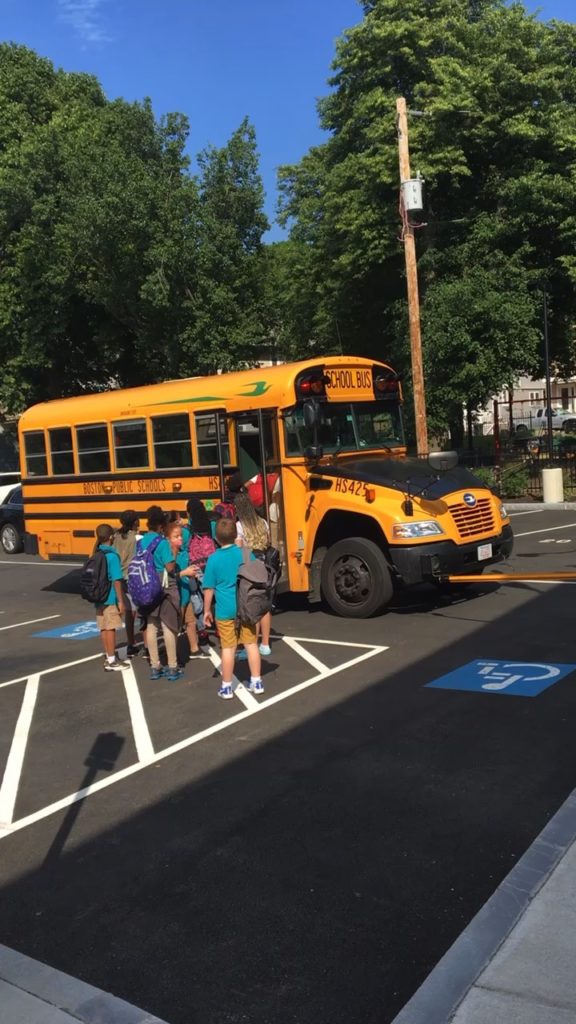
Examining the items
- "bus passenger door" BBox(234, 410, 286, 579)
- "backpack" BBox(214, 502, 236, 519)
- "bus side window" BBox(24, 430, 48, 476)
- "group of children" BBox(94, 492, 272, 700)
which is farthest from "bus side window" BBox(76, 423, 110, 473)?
"backpack" BBox(214, 502, 236, 519)

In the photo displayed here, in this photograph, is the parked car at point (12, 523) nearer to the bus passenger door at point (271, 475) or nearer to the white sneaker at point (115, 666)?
the bus passenger door at point (271, 475)

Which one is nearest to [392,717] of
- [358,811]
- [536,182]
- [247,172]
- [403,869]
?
[358,811]

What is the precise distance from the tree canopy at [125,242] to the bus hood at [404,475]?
16586 mm

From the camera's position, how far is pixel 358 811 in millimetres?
4605

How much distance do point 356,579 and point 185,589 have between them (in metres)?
2.20

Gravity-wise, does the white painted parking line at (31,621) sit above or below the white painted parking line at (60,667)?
above

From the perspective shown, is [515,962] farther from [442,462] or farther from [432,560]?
[442,462]

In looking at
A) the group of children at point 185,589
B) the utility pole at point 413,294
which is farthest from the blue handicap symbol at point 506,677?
the utility pole at point 413,294

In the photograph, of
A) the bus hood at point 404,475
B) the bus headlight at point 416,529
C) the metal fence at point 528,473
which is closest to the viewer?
the bus headlight at point 416,529

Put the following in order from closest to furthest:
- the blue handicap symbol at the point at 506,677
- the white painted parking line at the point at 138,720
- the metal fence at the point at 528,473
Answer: the white painted parking line at the point at 138,720
the blue handicap symbol at the point at 506,677
the metal fence at the point at 528,473

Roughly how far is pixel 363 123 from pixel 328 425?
17.6m

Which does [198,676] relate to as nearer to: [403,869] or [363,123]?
[403,869]

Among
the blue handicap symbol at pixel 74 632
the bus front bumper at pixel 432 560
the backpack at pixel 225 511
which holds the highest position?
the backpack at pixel 225 511

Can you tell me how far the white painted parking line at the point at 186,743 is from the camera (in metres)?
4.91
